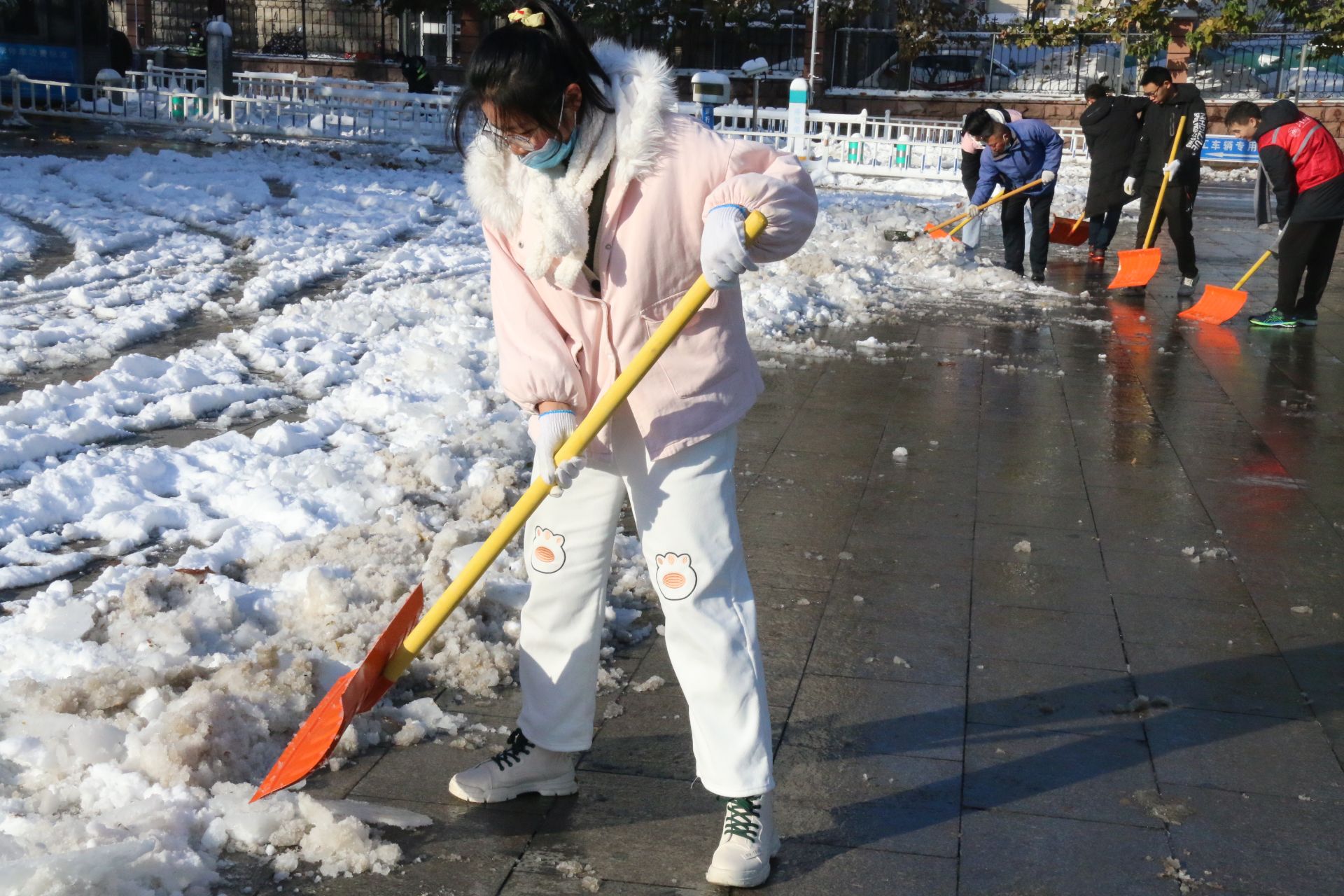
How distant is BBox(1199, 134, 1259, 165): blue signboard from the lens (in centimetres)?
2597

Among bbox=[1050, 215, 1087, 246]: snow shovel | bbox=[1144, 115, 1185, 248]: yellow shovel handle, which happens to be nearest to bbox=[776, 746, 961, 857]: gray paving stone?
bbox=[1144, 115, 1185, 248]: yellow shovel handle

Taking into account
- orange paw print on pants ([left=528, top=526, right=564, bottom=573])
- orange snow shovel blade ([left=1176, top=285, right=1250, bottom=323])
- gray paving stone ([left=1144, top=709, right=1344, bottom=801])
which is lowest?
gray paving stone ([left=1144, top=709, right=1344, bottom=801])

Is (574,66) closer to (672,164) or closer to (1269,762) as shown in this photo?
(672,164)

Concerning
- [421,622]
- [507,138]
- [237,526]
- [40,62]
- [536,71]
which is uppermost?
[40,62]

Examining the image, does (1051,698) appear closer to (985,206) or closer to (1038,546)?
(1038,546)

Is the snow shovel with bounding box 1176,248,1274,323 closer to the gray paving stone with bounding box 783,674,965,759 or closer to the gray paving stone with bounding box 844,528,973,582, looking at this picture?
the gray paving stone with bounding box 844,528,973,582

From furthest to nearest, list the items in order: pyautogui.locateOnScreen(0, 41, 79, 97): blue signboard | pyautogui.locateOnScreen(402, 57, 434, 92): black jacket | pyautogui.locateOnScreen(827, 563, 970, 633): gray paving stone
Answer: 1. pyautogui.locateOnScreen(402, 57, 434, 92): black jacket
2. pyautogui.locateOnScreen(0, 41, 79, 97): blue signboard
3. pyautogui.locateOnScreen(827, 563, 970, 633): gray paving stone

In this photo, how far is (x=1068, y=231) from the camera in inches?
541

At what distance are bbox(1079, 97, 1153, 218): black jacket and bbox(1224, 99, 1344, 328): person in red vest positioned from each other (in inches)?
Answer: 125

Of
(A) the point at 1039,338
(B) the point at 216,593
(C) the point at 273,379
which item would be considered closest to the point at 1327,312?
(A) the point at 1039,338

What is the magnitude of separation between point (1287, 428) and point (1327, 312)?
4460mm

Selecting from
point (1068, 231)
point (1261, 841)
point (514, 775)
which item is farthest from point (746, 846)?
point (1068, 231)

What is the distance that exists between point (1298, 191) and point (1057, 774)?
7.58m

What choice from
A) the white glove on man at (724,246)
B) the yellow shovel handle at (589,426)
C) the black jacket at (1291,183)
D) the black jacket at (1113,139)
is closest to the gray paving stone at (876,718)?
the yellow shovel handle at (589,426)
